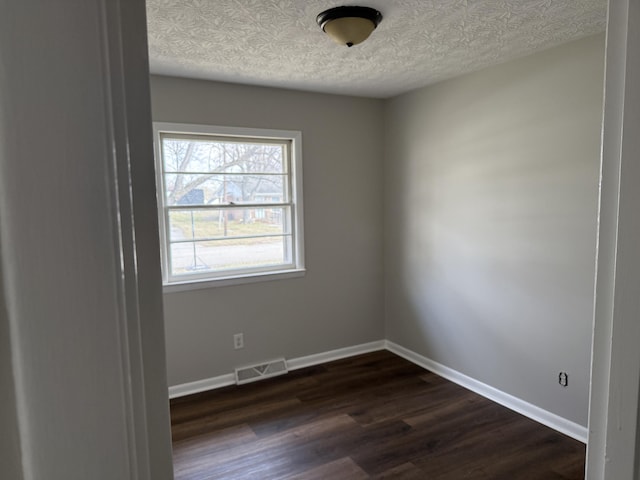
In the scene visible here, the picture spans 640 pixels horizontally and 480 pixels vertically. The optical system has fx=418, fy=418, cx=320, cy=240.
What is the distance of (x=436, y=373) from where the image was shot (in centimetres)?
357

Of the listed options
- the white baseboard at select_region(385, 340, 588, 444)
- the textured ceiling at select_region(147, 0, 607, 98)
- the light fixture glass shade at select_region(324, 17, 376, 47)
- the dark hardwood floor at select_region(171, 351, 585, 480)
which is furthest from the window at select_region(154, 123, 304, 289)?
the light fixture glass shade at select_region(324, 17, 376, 47)

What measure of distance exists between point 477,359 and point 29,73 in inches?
134

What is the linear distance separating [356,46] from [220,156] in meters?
1.43

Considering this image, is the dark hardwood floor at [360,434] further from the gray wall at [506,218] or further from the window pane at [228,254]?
the window pane at [228,254]

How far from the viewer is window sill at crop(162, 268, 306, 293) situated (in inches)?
125

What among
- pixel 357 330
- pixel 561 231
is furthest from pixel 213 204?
pixel 561 231

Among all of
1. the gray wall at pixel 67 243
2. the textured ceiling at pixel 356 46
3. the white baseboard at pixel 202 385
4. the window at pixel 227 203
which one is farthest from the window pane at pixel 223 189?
the gray wall at pixel 67 243

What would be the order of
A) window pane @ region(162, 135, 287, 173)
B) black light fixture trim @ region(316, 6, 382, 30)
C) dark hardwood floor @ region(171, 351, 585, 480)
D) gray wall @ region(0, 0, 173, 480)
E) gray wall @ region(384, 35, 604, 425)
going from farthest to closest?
window pane @ region(162, 135, 287, 173), gray wall @ region(384, 35, 604, 425), dark hardwood floor @ region(171, 351, 585, 480), black light fixture trim @ region(316, 6, 382, 30), gray wall @ region(0, 0, 173, 480)

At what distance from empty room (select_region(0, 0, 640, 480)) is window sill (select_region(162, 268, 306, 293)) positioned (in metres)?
0.03

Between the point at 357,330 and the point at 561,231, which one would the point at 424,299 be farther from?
the point at 561,231

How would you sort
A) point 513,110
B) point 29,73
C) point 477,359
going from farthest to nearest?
point 477,359 → point 513,110 → point 29,73

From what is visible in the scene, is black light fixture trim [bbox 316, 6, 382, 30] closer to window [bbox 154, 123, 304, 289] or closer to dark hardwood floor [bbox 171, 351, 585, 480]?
window [bbox 154, 123, 304, 289]

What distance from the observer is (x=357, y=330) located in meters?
4.04

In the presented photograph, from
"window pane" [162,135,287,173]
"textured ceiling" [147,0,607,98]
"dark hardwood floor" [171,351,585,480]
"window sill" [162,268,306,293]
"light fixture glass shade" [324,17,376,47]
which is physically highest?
"textured ceiling" [147,0,607,98]
